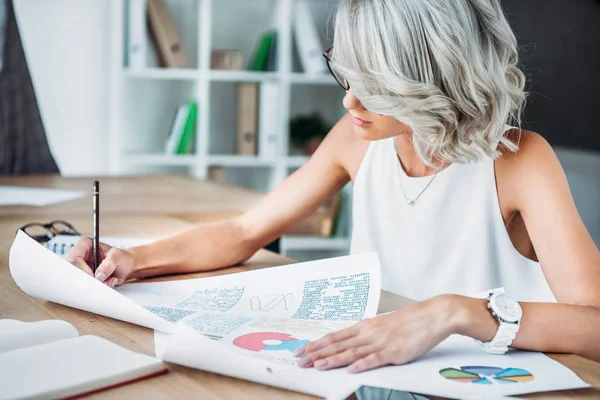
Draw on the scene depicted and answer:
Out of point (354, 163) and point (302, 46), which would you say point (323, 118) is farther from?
point (354, 163)

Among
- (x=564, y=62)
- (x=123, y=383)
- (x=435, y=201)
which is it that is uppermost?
(x=564, y=62)

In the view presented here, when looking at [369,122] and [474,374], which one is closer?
[474,374]

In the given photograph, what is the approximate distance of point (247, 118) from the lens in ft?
12.3

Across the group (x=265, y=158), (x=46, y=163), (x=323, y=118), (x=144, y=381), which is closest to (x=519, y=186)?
(x=144, y=381)

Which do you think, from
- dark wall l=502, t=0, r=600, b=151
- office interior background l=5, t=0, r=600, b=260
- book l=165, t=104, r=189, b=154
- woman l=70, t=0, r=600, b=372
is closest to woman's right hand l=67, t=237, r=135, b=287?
woman l=70, t=0, r=600, b=372

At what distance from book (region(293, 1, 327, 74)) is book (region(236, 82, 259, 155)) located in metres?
0.29

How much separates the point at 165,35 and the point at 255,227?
241 centimetres

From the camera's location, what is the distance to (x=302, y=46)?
376 cm

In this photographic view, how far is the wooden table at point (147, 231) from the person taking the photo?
0.70 m

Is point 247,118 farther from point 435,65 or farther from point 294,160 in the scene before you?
point 435,65

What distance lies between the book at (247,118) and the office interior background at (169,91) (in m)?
0.03


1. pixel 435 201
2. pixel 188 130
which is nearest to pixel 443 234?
pixel 435 201

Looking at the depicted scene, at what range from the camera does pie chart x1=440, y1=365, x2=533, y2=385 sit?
28.6 inches

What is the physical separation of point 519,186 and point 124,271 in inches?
25.9
